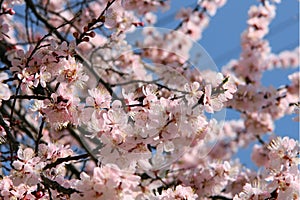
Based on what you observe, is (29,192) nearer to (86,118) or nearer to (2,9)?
(86,118)

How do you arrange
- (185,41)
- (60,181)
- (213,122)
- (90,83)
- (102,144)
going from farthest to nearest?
1. (185,41)
2. (90,83)
3. (213,122)
4. (60,181)
5. (102,144)

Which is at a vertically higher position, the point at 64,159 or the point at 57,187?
the point at 64,159

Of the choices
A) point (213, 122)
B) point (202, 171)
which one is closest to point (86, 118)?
point (213, 122)

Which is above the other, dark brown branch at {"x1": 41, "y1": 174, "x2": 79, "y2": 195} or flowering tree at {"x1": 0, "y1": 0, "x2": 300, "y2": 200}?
flowering tree at {"x1": 0, "y1": 0, "x2": 300, "y2": 200}

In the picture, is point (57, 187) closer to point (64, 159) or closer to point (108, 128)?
point (64, 159)

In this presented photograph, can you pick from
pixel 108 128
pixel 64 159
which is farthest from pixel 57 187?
pixel 108 128

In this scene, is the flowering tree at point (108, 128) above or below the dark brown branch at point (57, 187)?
above

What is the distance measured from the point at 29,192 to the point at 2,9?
3.47ft

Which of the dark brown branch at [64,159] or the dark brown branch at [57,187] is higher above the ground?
the dark brown branch at [64,159]

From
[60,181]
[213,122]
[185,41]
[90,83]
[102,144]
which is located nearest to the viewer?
[102,144]

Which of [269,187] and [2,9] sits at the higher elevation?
[2,9]

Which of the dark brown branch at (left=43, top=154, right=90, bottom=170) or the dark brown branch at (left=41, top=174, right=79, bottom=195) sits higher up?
the dark brown branch at (left=43, top=154, right=90, bottom=170)

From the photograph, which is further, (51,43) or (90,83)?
(90,83)

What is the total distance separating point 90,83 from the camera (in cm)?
298
